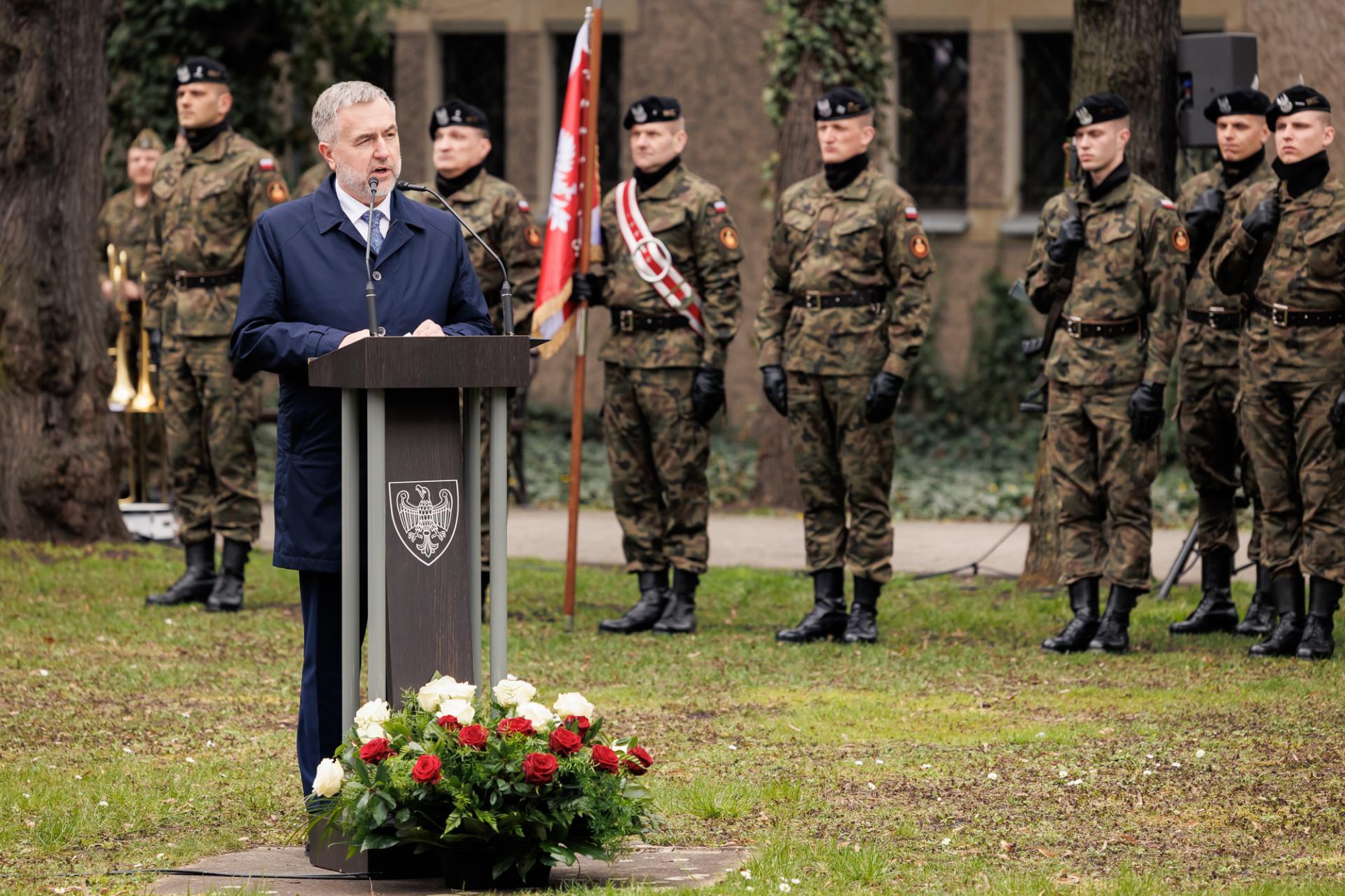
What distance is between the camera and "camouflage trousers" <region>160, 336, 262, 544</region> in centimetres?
959

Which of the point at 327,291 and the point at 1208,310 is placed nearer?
the point at 327,291

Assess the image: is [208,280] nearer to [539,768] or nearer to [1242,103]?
[1242,103]

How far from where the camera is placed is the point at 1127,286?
330 inches

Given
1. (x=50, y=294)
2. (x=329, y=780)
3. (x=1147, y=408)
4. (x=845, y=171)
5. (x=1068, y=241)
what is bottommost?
(x=329, y=780)

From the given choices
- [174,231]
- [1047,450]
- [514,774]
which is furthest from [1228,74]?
[514,774]

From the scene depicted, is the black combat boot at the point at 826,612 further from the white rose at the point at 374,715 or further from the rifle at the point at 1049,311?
the white rose at the point at 374,715

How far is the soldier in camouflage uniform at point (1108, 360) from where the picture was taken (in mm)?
8297

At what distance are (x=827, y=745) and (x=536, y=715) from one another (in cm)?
204

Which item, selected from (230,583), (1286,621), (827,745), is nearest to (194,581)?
(230,583)

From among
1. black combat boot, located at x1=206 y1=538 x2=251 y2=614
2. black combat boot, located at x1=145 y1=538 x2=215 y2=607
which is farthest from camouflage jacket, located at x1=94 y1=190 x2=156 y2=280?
black combat boot, located at x1=206 y1=538 x2=251 y2=614

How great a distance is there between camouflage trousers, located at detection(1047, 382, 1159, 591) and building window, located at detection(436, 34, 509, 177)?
39.7 ft

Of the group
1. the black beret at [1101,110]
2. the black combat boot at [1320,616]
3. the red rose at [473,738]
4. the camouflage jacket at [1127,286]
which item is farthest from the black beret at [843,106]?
the red rose at [473,738]

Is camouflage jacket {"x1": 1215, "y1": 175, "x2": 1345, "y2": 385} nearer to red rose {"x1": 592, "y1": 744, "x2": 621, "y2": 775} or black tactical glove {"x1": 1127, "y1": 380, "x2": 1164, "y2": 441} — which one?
black tactical glove {"x1": 1127, "y1": 380, "x2": 1164, "y2": 441}

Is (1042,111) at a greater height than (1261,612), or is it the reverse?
(1042,111)
